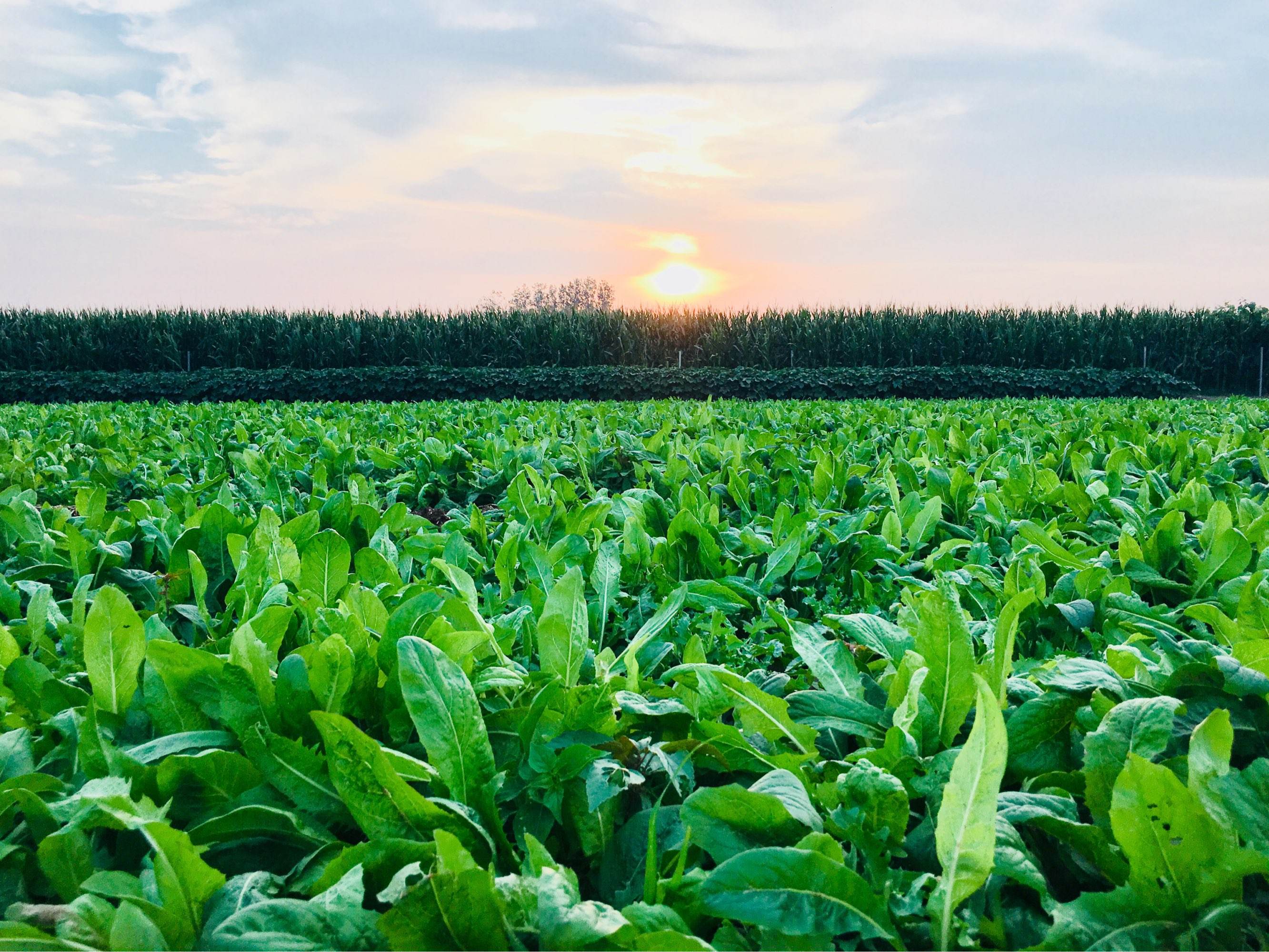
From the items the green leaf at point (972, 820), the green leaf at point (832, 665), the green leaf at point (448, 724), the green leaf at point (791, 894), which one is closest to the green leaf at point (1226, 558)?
the green leaf at point (832, 665)

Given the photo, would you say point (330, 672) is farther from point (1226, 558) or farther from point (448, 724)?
point (1226, 558)

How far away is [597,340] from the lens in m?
31.6

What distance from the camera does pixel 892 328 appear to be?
32031mm

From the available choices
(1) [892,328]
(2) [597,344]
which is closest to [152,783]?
(2) [597,344]

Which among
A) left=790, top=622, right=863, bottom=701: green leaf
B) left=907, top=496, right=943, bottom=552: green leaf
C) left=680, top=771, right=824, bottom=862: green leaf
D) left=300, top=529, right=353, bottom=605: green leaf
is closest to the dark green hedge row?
left=907, top=496, right=943, bottom=552: green leaf

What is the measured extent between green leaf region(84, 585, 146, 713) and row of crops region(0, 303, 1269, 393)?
3003 cm

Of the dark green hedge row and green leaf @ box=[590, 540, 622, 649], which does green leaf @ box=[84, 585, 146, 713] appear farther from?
the dark green hedge row

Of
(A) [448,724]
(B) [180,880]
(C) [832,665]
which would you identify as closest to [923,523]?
(C) [832,665]

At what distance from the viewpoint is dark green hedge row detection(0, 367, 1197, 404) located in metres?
25.4

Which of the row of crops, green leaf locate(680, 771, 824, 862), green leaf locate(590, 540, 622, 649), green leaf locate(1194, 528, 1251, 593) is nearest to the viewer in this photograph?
green leaf locate(680, 771, 824, 862)

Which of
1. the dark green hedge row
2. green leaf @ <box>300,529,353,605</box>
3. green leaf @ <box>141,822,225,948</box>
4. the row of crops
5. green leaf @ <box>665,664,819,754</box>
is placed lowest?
green leaf @ <box>141,822,225,948</box>

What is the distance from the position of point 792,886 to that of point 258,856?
64cm

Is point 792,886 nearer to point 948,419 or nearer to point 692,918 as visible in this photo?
point 692,918

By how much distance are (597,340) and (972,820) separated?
31.2 metres
